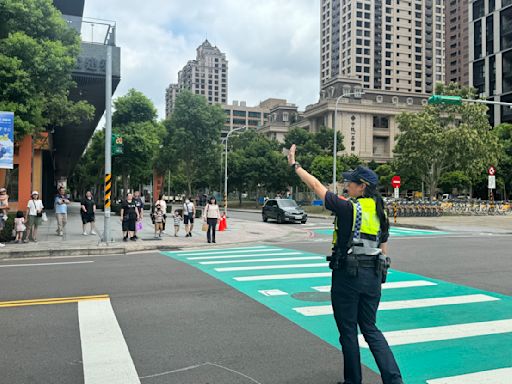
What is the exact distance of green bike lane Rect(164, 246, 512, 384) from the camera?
4605 millimetres

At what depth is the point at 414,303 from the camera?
700 cm

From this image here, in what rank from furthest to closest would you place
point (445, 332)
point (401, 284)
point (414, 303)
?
1. point (401, 284)
2. point (414, 303)
3. point (445, 332)

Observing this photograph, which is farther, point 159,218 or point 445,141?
point 445,141

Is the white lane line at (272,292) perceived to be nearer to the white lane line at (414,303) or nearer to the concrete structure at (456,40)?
the white lane line at (414,303)

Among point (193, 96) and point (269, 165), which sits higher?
point (193, 96)

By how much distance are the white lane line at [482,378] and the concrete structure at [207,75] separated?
7221 inches

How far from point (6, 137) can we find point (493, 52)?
7321 centimetres

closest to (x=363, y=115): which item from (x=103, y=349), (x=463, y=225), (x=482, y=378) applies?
(x=463, y=225)

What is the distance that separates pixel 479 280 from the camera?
29.3 feet

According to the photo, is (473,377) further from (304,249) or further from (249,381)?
(304,249)

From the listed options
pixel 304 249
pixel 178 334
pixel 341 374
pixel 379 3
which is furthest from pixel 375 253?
pixel 379 3

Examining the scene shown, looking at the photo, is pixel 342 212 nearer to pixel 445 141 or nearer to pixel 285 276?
pixel 285 276

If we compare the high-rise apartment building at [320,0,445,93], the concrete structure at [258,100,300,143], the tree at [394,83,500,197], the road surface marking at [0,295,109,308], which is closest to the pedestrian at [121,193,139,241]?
the road surface marking at [0,295,109,308]

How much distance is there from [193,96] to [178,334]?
38.2 metres
